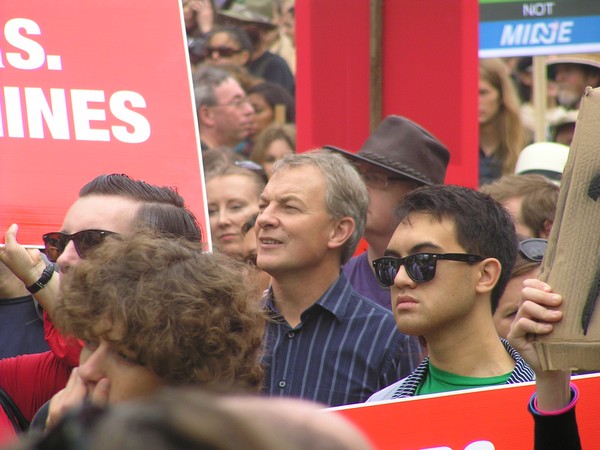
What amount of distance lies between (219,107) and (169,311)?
20.1 feet

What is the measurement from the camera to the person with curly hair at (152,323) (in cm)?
196

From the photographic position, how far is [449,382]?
123 inches

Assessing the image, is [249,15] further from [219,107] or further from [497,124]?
[497,124]

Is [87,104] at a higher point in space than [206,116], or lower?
higher

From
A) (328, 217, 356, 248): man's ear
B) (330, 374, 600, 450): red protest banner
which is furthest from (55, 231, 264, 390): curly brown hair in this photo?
(328, 217, 356, 248): man's ear

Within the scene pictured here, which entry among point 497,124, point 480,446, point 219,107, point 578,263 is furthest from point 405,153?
point 497,124

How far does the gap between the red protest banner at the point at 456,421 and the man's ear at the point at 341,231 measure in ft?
4.14

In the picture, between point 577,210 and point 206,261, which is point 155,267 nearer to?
point 206,261

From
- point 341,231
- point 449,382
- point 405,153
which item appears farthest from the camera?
point 405,153

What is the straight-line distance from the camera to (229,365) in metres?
2.04

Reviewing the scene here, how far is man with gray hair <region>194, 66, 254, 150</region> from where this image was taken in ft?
26.0

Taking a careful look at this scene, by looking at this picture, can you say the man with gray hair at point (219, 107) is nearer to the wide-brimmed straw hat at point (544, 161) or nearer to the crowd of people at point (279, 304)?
the crowd of people at point (279, 304)

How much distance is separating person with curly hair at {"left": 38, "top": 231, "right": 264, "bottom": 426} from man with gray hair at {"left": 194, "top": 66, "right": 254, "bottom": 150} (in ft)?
18.9

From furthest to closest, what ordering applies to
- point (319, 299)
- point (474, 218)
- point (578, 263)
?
point (319, 299)
point (474, 218)
point (578, 263)
